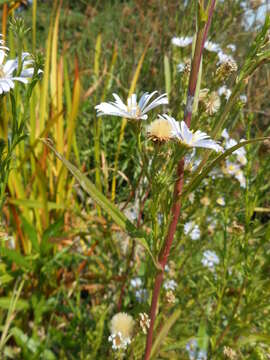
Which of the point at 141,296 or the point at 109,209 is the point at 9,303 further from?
the point at 109,209

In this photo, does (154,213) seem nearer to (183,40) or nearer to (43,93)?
(183,40)

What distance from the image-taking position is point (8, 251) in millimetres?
1031

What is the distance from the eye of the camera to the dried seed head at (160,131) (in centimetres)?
48

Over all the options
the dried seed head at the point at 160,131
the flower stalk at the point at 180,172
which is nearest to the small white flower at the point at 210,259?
the flower stalk at the point at 180,172

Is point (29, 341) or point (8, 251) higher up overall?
point (8, 251)

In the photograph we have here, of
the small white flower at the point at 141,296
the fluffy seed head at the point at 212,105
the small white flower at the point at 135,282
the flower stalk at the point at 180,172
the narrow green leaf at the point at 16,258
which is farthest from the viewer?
A: the small white flower at the point at 135,282

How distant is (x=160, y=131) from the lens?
0.49 metres

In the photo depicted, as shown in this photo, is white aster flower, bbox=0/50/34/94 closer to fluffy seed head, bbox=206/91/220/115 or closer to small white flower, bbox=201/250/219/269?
fluffy seed head, bbox=206/91/220/115

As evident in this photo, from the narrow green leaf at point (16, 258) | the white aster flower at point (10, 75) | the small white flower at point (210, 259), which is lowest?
the small white flower at point (210, 259)

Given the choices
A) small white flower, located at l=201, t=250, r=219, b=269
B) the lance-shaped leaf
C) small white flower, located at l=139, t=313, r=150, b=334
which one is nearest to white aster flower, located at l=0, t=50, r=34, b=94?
the lance-shaped leaf

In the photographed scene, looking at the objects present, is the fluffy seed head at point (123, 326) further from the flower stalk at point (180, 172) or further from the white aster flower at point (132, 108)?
the white aster flower at point (132, 108)

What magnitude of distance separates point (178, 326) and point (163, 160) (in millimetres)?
665

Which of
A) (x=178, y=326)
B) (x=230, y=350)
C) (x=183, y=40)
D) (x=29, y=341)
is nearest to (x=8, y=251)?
(x=29, y=341)

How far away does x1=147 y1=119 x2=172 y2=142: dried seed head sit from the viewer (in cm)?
48
